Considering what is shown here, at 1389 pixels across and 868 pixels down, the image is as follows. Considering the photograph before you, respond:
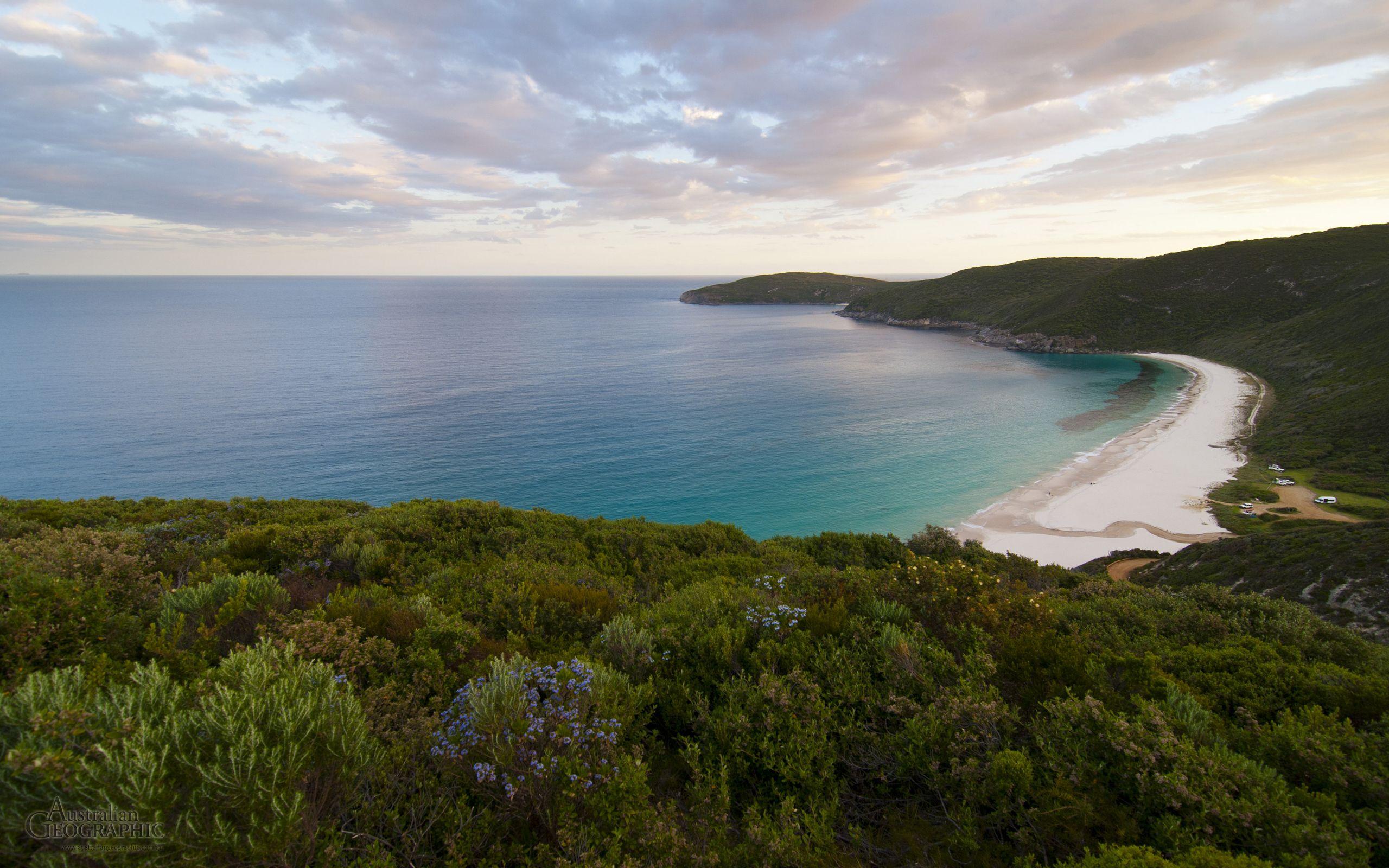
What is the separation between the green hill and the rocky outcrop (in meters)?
89.5

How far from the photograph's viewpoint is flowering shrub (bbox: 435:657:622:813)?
4570mm

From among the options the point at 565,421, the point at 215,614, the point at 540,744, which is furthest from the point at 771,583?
the point at 565,421

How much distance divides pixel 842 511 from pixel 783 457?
34.7 feet

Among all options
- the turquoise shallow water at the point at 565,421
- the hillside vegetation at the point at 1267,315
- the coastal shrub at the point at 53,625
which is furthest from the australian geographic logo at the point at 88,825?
the hillside vegetation at the point at 1267,315

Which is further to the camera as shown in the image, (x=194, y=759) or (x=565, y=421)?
(x=565, y=421)

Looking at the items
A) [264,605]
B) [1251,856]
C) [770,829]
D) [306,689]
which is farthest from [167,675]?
[1251,856]

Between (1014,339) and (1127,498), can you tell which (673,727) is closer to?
(1127,498)

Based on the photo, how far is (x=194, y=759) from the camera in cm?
351

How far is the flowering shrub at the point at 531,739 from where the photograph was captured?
4570 millimetres

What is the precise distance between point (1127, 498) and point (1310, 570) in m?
18.0

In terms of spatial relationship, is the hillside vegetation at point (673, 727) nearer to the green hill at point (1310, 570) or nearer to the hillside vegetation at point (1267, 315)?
the green hill at point (1310, 570)

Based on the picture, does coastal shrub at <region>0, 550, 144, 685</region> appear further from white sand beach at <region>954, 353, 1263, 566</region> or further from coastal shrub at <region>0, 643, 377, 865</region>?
white sand beach at <region>954, 353, 1263, 566</region>

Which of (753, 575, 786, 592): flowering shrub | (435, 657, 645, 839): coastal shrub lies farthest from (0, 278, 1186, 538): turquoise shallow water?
(435, 657, 645, 839): coastal shrub

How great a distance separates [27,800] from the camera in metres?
3.22
